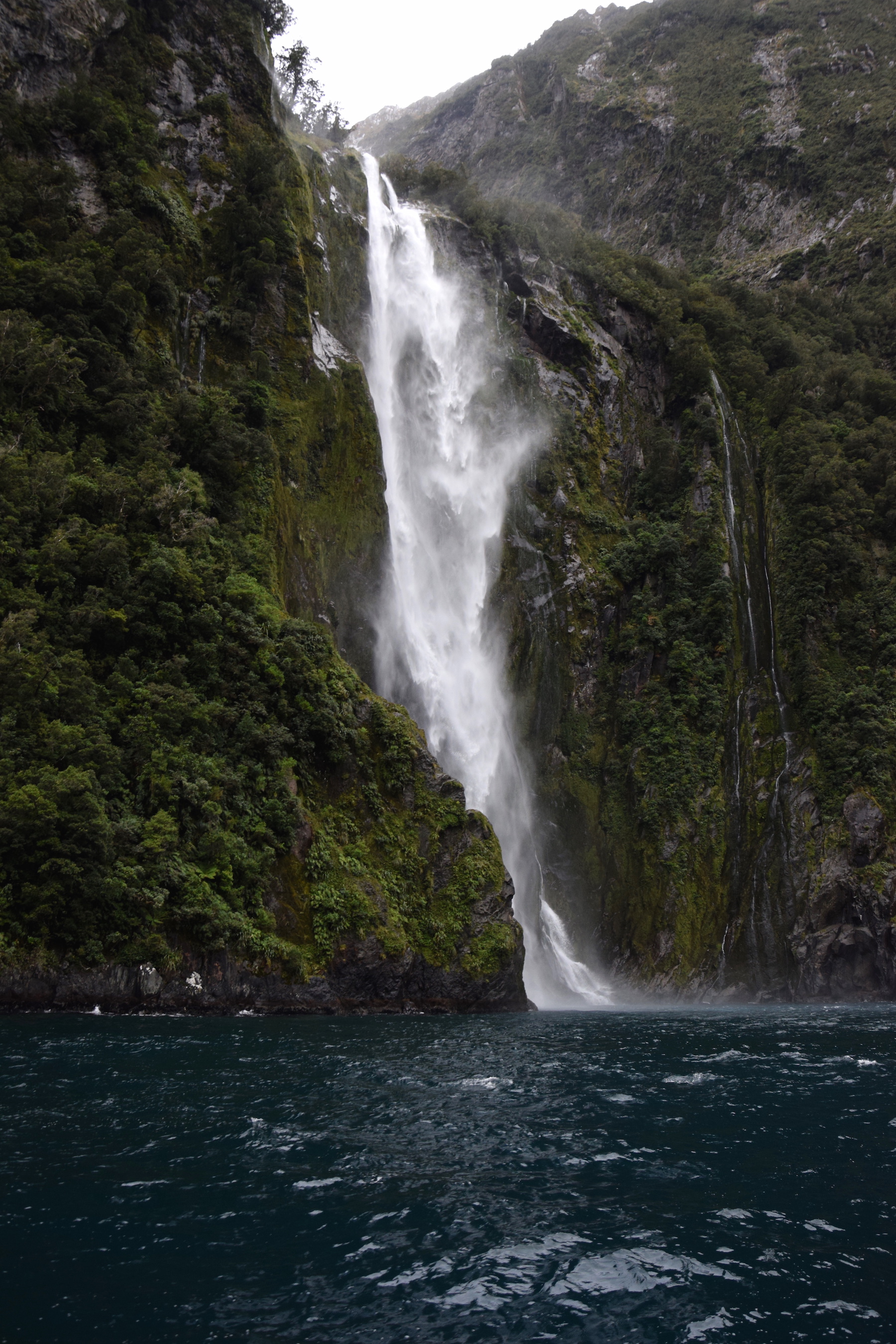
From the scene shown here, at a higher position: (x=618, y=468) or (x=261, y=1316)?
(x=618, y=468)

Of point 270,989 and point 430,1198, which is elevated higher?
point 270,989

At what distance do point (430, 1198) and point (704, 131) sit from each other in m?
96.3

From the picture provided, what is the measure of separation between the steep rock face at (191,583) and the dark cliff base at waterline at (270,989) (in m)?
0.06

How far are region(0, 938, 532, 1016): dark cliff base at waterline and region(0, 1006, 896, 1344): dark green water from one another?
8.76 ft

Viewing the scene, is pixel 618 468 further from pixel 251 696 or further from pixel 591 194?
pixel 591 194

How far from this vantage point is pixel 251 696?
22516 millimetres

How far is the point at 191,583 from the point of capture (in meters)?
22.3

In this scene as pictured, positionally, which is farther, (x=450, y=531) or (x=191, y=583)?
(x=450, y=531)

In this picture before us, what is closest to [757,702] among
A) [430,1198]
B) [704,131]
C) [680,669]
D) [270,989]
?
[680,669]

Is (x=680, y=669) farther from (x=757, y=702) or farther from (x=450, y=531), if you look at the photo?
(x=450, y=531)

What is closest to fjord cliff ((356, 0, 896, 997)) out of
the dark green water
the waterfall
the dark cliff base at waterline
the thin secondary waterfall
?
the waterfall

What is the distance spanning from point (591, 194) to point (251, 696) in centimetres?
8568

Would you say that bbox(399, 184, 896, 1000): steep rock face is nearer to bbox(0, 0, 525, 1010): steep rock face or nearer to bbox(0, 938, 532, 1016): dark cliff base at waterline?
bbox(0, 0, 525, 1010): steep rock face

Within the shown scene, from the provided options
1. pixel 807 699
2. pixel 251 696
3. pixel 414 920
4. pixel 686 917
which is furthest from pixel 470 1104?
pixel 807 699
